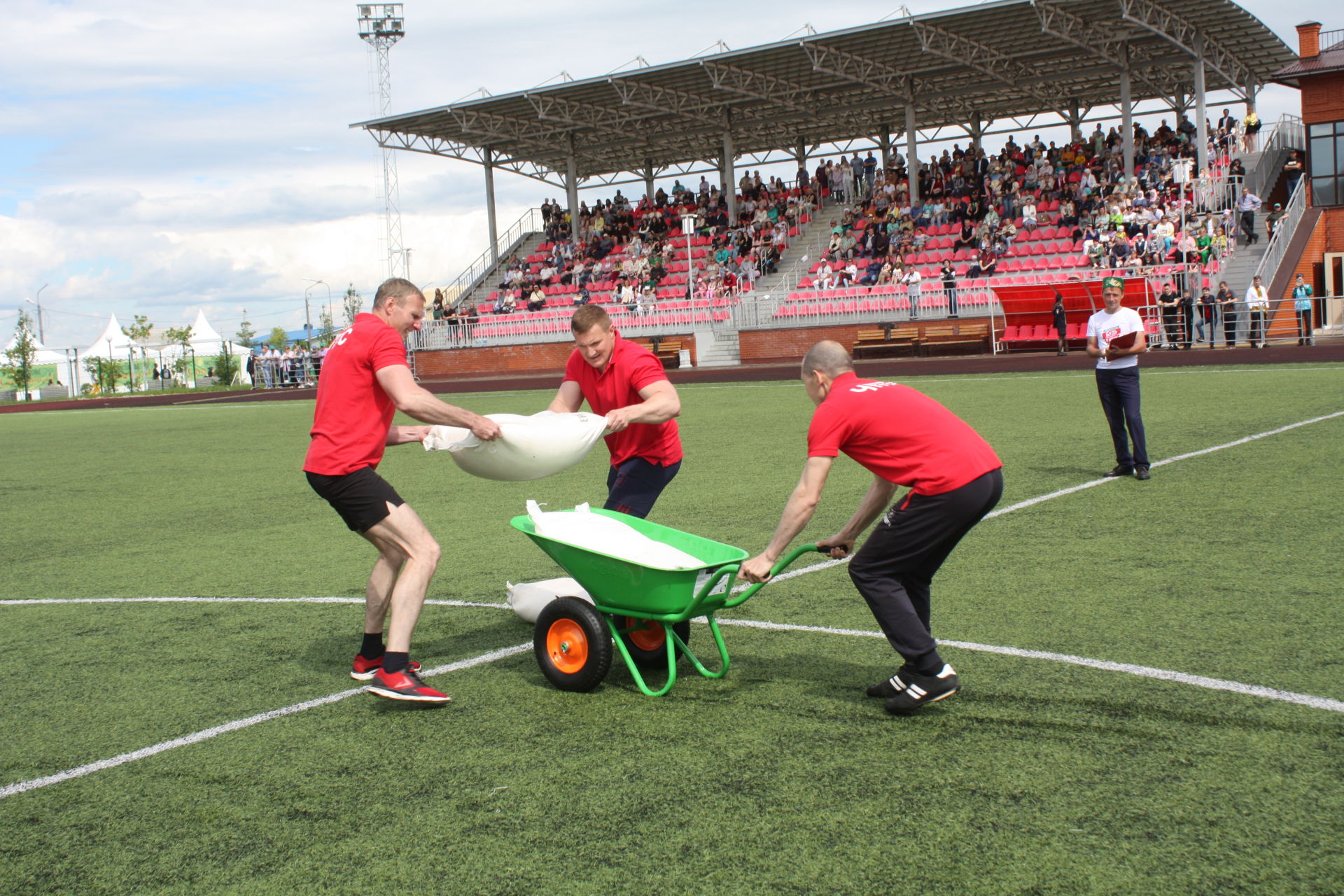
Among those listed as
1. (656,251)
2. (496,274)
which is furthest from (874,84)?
(496,274)

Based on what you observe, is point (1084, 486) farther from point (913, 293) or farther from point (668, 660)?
point (913, 293)

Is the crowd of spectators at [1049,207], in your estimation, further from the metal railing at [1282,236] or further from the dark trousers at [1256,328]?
the dark trousers at [1256,328]

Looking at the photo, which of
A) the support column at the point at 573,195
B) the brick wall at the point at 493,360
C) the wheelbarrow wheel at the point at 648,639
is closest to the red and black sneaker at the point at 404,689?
the wheelbarrow wheel at the point at 648,639

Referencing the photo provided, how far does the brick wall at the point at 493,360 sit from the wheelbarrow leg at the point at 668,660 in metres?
30.4

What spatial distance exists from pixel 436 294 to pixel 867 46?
18414 millimetres

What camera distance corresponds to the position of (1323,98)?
32.4m

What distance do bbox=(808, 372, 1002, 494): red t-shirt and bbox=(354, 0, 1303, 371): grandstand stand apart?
2363 cm

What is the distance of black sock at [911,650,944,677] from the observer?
4.58 m

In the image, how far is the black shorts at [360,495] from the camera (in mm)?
5180

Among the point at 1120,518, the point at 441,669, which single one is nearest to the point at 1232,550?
the point at 1120,518

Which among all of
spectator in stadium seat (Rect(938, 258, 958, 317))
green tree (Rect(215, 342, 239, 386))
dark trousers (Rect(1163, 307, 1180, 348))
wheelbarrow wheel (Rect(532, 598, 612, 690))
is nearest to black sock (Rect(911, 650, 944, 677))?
wheelbarrow wheel (Rect(532, 598, 612, 690))

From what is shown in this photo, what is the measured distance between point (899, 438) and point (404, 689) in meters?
2.37

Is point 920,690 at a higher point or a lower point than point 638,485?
lower

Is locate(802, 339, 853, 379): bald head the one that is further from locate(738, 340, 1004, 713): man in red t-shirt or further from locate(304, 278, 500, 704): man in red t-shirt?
locate(304, 278, 500, 704): man in red t-shirt
